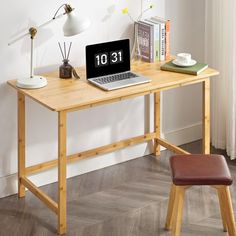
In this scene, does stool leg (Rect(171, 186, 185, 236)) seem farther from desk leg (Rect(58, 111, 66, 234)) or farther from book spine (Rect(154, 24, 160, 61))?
book spine (Rect(154, 24, 160, 61))

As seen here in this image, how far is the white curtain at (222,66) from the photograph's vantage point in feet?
14.0

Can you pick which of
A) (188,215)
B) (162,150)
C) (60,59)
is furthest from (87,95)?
(162,150)

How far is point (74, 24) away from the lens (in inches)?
140

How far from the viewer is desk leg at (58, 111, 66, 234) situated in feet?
11.1

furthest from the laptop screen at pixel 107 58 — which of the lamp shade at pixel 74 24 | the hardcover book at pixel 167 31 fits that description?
the hardcover book at pixel 167 31

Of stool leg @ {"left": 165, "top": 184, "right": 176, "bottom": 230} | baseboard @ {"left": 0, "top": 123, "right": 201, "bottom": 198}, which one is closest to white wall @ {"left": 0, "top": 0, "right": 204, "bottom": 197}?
baseboard @ {"left": 0, "top": 123, "right": 201, "bottom": 198}

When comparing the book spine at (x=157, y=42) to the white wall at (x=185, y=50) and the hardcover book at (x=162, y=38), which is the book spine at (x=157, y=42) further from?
the white wall at (x=185, y=50)

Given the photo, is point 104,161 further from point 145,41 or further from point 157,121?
A: point 145,41

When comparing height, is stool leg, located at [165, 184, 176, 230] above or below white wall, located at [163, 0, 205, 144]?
below

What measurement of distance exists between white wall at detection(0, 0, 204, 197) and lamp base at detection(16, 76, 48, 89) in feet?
0.49

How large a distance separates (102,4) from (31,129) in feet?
2.82

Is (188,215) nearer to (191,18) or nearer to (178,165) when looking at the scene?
(178,165)

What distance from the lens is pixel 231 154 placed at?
4.41 meters

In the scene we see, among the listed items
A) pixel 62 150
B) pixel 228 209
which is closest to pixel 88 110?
pixel 62 150
